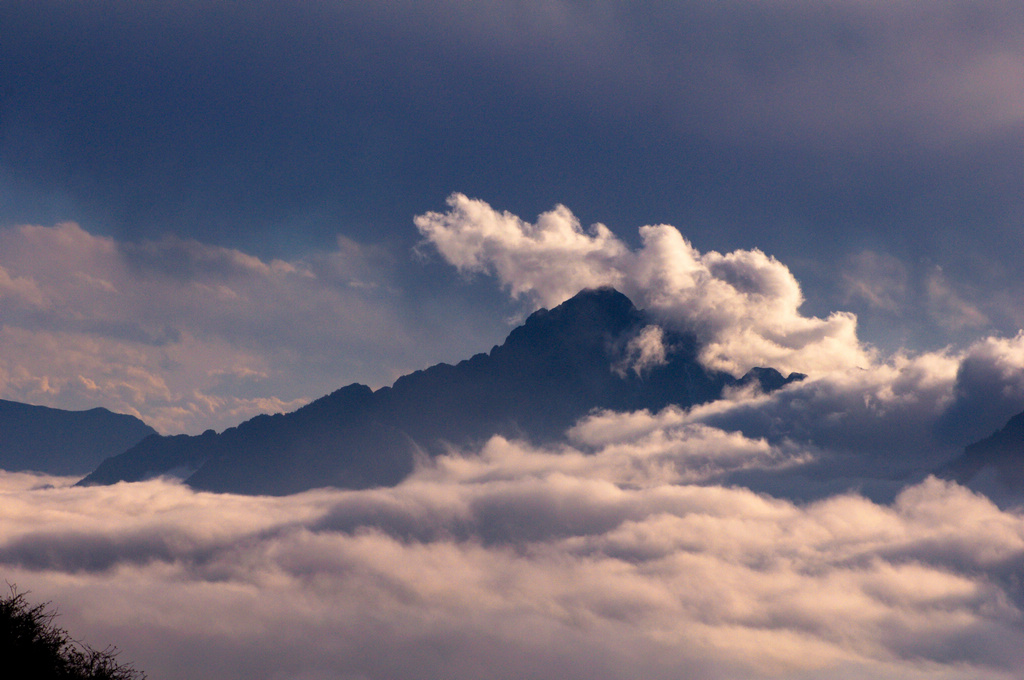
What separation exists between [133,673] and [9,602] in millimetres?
14507

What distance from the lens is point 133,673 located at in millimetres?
69375

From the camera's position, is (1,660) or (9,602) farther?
(9,602)

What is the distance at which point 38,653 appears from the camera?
62719 mm

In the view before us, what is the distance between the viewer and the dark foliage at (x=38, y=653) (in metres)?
61.6

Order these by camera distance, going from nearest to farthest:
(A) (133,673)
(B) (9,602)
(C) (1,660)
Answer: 1. (C) (1,660)
2. (B) (9,602)
3. (A) (133,673)

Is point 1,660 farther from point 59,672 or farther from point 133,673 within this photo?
point 133,673

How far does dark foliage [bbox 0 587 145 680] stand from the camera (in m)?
61.6

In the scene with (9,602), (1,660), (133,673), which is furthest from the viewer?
(133,673)

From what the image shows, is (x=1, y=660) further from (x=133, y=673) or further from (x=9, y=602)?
(x=133, y=673)

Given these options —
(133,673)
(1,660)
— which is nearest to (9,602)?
(1,660)

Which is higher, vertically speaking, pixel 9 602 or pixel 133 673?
pixel 9 602

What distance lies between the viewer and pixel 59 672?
63.4 m

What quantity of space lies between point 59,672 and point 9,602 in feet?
29.7

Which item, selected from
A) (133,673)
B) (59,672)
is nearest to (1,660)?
(59,672)
